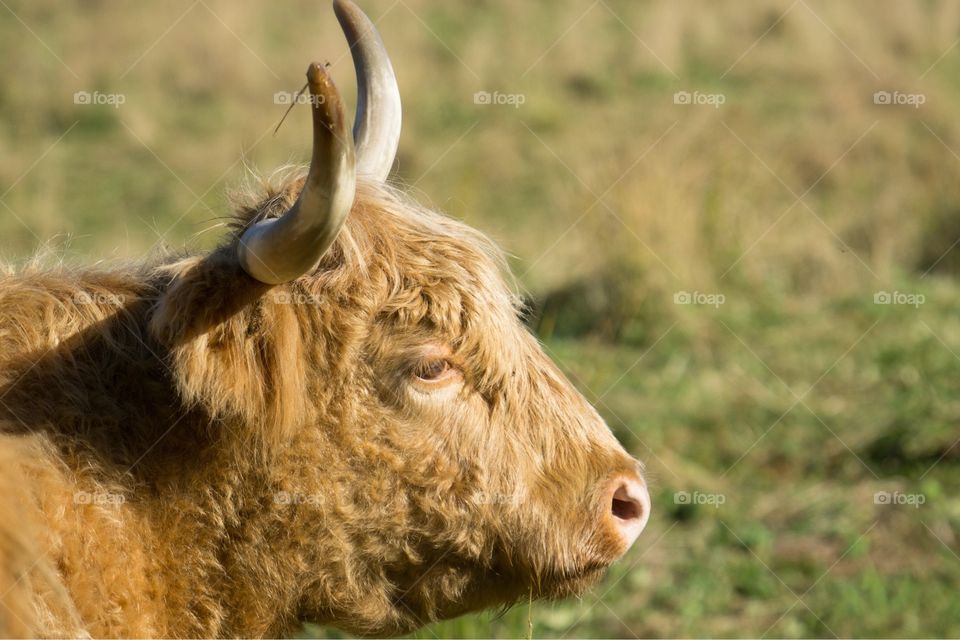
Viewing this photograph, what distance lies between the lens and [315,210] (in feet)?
8.68

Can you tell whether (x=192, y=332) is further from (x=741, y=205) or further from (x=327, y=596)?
(x=741, y=205)

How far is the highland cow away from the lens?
2.75 m
